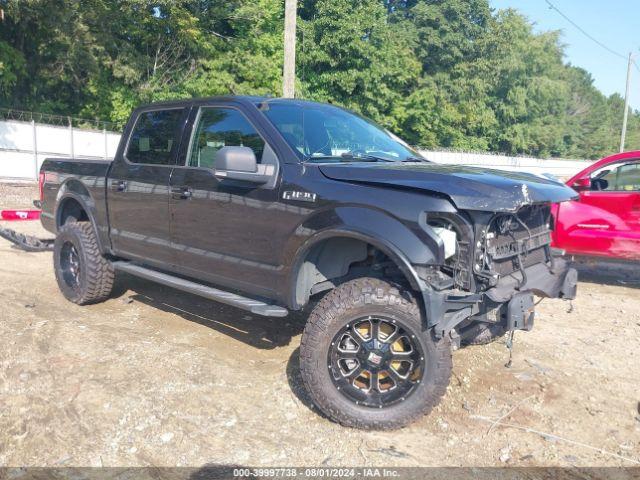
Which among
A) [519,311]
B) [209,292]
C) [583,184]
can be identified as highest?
[583,184]

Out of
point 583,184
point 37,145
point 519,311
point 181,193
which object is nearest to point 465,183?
point 519,311

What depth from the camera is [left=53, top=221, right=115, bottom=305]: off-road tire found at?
217 inches

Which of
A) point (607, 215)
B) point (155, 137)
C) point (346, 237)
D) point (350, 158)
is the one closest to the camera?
point (346, 237)

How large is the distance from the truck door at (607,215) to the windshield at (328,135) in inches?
131

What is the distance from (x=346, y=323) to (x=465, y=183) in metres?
1.10

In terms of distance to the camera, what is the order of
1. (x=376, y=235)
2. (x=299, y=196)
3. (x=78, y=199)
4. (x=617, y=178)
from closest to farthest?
(x=376, y=235) < (x=299, y=196) < (x=78, y=199) < (x=617, y=178)

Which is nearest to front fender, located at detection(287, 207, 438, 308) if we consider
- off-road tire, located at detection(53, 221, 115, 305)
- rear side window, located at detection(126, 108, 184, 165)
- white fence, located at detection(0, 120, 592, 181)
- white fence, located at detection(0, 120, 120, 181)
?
rear side window, located at detection(126, 108, 184, 165)

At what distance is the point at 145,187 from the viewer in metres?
4.87

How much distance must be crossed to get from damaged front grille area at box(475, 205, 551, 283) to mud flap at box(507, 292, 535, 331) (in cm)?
16

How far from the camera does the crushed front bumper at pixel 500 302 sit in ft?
10.3

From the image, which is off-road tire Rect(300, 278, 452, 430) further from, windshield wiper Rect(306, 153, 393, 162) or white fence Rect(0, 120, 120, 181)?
white fence Rect(0, 120, 120, 181)

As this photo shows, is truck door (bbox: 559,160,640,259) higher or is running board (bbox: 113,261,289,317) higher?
truck door (bbox: 559,160,640,259)

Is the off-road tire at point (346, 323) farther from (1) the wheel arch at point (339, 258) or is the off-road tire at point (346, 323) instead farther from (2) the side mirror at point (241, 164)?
(2) the side mirror at point (241, 164)

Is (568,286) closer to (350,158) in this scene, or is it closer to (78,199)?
(350,158)
